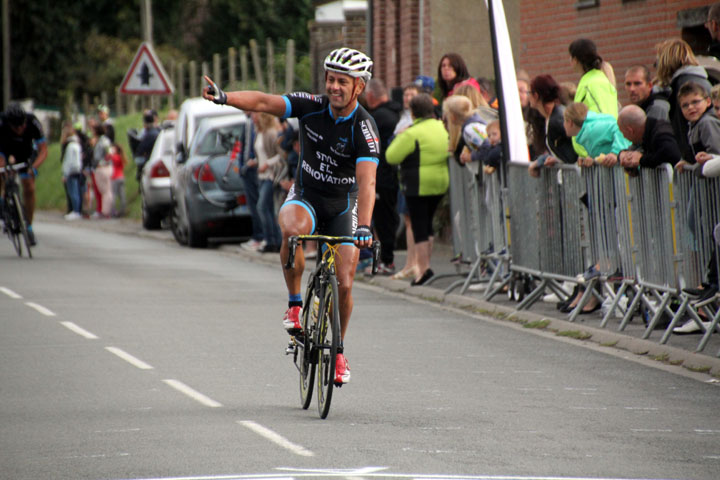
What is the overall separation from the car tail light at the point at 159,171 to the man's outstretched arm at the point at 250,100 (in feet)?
61.9

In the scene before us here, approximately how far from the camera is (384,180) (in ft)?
56.4

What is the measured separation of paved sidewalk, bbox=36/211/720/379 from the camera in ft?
35.0

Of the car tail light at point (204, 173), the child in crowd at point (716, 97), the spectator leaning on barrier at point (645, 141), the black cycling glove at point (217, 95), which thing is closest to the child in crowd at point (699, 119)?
the child in crowd at point (716, 97)

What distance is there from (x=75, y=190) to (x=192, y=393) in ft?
82.9

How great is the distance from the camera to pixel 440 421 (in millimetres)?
8125

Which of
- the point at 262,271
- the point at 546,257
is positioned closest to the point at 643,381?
the point at 546,257

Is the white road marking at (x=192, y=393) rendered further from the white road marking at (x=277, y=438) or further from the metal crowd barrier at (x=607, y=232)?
the metal crowd barrier at (x=607, y=232)

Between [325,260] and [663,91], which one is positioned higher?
[663,91]

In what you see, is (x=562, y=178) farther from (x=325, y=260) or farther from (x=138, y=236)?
(x=138, y=236)

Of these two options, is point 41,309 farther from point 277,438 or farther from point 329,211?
point 277,438

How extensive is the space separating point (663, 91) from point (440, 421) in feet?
16.3

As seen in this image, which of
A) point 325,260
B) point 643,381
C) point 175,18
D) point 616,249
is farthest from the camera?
point 175,18

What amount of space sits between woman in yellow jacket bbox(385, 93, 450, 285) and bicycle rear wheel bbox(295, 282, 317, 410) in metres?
7.08

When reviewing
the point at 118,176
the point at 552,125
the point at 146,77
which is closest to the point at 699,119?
the point at 552,125
